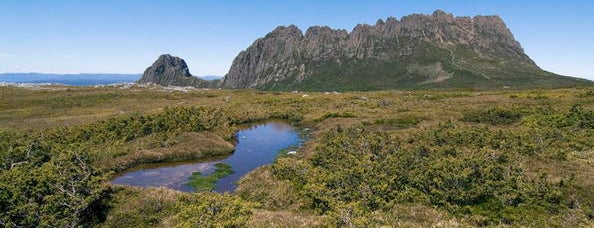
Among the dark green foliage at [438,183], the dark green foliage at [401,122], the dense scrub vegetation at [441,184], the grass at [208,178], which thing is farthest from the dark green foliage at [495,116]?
the grass at [208,178]

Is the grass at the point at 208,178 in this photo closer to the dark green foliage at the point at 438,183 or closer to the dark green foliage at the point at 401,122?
the dark green foliage at the point at 438,183

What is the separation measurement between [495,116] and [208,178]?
58079 mm

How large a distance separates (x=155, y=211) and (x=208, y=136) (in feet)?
115

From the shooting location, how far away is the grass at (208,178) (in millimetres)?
44956

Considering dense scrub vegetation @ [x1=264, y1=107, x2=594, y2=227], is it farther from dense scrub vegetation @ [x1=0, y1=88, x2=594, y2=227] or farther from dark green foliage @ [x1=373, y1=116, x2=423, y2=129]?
dark green foliage @ [x1=373, y1=116, x2=423, y2=129]

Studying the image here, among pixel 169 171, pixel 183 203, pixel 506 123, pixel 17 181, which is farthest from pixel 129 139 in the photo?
pixel 506 123

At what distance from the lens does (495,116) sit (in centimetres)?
7881

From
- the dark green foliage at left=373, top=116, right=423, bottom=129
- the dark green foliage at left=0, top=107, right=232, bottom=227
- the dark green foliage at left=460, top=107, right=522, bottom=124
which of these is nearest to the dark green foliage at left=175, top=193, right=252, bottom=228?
the dark green foliage at left=0, top=107, right=232, bottom=227

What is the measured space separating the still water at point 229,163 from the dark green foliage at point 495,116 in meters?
34.5

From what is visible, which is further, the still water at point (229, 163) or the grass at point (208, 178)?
the still water at point (229, 163)

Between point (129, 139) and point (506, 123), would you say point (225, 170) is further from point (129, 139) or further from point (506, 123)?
point (506, 123)

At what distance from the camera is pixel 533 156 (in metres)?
43.0

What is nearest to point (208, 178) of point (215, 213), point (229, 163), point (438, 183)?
point (229, 163)

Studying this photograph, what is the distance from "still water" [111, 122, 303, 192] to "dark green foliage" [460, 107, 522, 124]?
113ft
